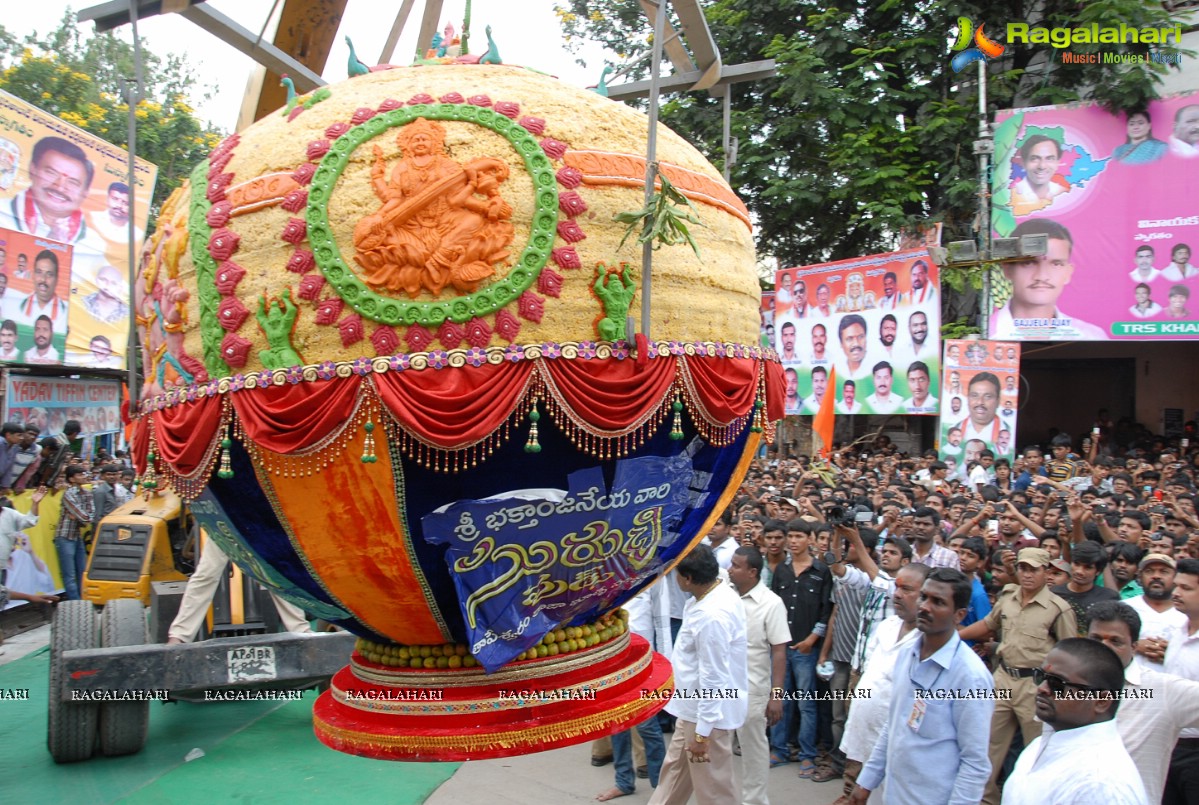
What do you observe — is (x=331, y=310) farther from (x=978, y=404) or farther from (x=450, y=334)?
(x=978, y=404)

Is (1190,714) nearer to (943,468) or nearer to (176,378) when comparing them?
(176,378)

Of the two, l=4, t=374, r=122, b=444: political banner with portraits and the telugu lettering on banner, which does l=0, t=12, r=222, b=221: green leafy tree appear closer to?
l=4, t=374, r=122, b=444: political banner with portraits

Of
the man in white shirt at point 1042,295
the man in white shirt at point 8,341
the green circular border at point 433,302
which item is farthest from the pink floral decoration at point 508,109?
the man in white shirt at point 1042,295

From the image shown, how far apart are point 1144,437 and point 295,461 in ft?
52.3

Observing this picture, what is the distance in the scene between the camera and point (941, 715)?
3.64 meters

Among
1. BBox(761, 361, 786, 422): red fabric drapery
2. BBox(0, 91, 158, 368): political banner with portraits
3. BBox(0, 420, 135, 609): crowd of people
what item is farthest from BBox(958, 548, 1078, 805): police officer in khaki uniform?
BBox(0, 91, 158, 368): political banner with portraits

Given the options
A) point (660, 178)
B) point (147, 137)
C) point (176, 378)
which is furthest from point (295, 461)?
point (147, 137)

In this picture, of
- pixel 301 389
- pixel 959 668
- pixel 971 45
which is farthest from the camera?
pixel 971 45

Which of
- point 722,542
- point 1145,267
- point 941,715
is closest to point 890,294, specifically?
point 1145,267

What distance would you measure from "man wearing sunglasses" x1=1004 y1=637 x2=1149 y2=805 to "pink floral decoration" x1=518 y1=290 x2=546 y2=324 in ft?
6.05

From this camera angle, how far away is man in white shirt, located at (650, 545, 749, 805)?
467 cm

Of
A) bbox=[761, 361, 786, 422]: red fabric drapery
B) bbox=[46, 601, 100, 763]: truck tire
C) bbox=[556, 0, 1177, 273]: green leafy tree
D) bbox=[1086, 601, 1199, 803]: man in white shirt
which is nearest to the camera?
bbox=[761, 361, 786, 422]: red fabric drapery

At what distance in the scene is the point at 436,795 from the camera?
5.79 metres

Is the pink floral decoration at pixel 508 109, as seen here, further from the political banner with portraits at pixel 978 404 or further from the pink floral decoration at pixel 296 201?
the political banner with portraits at pixel 978 404
